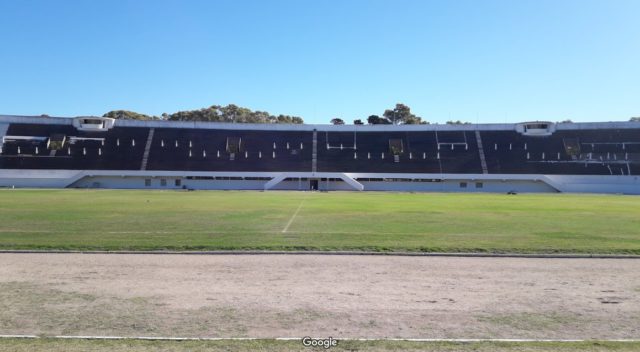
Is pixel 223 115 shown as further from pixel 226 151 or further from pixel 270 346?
pixel 270 346

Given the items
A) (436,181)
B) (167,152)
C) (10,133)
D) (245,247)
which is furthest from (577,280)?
(10,133)

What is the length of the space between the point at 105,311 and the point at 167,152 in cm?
8482

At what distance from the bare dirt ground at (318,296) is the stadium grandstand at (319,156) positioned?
70.3 meters

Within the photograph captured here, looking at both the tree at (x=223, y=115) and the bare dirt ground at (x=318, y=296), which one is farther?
the tree at (x=223, y=115)

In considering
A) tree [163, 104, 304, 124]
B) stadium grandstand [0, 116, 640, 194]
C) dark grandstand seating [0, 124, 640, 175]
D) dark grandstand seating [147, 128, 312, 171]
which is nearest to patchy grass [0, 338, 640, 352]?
stadium grandstand [0, 116, 640, 194]

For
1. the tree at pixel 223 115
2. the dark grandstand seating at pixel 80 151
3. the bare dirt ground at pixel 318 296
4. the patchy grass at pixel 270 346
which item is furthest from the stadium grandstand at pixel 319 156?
the patchy grass at pixel 270 346

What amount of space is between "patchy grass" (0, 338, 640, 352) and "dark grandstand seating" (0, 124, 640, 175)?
8030 cm

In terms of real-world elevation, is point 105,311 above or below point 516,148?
below

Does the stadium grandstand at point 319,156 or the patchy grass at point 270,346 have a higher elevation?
the stadium grandstand at point 319,156

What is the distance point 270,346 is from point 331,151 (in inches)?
3450

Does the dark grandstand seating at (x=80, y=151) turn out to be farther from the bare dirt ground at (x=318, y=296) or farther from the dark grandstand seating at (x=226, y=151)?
the bare dirt ground at (x=318, y=296)

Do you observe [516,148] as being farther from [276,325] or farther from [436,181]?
[276,325]

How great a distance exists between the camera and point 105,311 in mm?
7656

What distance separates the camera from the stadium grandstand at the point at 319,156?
82.1 m
